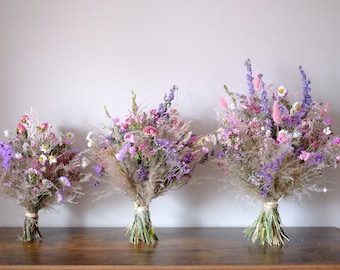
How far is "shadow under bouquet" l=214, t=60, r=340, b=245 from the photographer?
5.19 feet

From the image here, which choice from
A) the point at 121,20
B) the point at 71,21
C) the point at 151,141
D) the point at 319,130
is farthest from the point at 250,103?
the point at 71,21

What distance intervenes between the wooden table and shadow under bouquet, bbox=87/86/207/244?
0.45 ft

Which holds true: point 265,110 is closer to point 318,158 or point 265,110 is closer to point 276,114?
point 276,114

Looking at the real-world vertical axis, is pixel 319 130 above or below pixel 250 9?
below

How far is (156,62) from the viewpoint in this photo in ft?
6.57

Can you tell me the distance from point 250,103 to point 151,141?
46 centimetres

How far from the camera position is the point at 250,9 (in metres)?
2.01

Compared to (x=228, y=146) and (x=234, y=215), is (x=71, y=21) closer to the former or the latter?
(x=228, y=146)

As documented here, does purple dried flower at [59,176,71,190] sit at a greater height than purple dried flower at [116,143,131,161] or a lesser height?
lesser

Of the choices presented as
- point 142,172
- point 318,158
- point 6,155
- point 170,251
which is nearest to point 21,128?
point 6,155

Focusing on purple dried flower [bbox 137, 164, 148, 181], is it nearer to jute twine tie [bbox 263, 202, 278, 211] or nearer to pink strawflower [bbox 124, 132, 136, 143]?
pink strawflower [bbox 124, 132, 136, 143]

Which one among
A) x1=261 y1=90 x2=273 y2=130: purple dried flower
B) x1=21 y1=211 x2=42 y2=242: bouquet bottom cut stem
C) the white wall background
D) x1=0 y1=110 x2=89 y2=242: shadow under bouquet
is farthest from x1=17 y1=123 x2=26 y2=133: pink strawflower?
x1=261 y1=90 x2=273 y2=130: purple dried flower

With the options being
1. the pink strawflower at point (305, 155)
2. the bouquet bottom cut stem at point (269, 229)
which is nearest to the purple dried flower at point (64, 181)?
the bouquet bottom cut stem at point (269, 229)

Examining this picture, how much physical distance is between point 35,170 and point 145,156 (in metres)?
0.47
